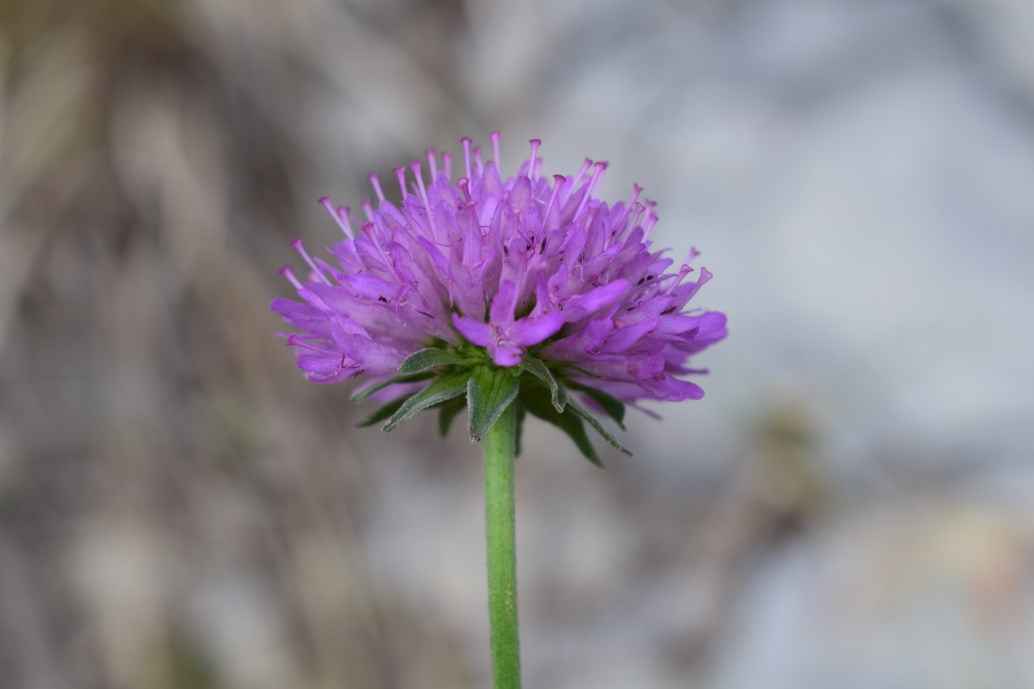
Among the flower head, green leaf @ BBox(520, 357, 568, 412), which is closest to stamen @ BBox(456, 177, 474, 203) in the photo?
the flower head

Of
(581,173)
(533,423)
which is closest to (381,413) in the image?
(581,173)

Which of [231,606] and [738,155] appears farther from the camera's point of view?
[231,606]

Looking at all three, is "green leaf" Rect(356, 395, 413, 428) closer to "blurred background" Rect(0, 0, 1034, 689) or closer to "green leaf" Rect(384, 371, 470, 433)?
"green leaf" Rect(384, 371, 470, 433)

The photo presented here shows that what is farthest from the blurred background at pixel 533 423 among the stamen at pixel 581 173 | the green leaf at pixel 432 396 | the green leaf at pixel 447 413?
the green leaf at pixel 432 396

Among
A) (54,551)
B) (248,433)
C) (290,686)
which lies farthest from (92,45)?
(290,686)

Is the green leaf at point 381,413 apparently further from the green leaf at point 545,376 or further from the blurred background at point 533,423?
the blurred background at point 533,423

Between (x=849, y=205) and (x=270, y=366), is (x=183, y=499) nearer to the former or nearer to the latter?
(x=270, y=366)

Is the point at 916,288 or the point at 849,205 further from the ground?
the point at 849,205

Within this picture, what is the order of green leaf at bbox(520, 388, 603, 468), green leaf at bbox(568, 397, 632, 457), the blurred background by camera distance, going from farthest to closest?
the blurred background, green leaf at bbox(520, 388, 603, 468), green leaf at bbox(568, 397, 632, 457)
